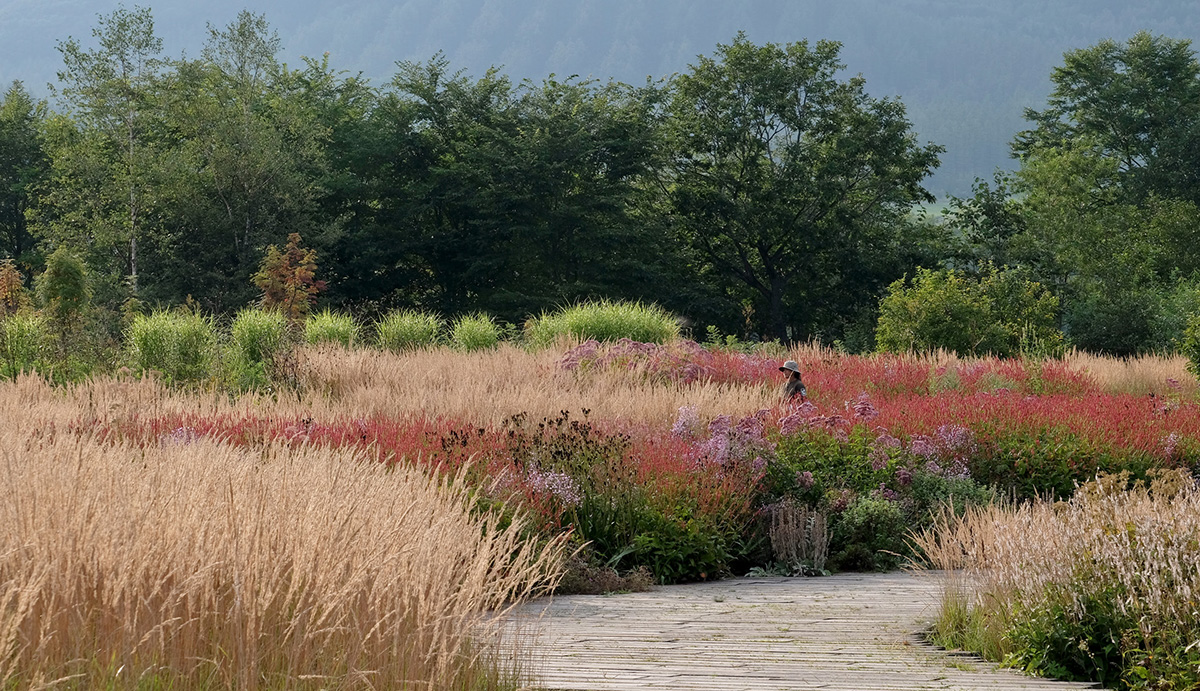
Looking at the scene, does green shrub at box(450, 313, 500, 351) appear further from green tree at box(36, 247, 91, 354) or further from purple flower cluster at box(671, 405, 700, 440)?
purple flower cluster at box(671, 405, 700, 440)

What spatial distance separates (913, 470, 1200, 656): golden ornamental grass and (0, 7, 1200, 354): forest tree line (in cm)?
2872

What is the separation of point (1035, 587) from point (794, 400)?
5968mm

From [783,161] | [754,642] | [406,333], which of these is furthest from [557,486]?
[783,161]

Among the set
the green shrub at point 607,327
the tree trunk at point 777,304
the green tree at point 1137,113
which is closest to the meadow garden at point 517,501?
the green shrub at point 607,327

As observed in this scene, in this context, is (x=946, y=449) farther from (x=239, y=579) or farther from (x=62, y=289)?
(x=62, y=289)

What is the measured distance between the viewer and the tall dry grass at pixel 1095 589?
4641mm

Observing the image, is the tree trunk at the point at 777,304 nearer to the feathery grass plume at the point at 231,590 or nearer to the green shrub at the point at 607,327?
the green shrub at the point at 607,327

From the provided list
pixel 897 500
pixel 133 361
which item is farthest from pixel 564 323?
pixel 897 500

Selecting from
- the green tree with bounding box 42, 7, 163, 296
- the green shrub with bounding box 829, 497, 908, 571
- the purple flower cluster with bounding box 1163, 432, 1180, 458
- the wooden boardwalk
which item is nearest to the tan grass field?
the wooden boardwalk

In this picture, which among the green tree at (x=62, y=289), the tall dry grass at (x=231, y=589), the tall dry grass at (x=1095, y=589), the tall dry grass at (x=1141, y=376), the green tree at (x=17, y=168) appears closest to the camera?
the tall dry grass at (x=231, y=589)

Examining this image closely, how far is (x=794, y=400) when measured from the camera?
11.2 metres

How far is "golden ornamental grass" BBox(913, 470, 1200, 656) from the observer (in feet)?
15.4

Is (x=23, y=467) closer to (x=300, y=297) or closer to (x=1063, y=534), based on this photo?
(x=1063, y=534)

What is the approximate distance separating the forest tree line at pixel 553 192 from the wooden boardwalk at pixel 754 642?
27.7 meters
